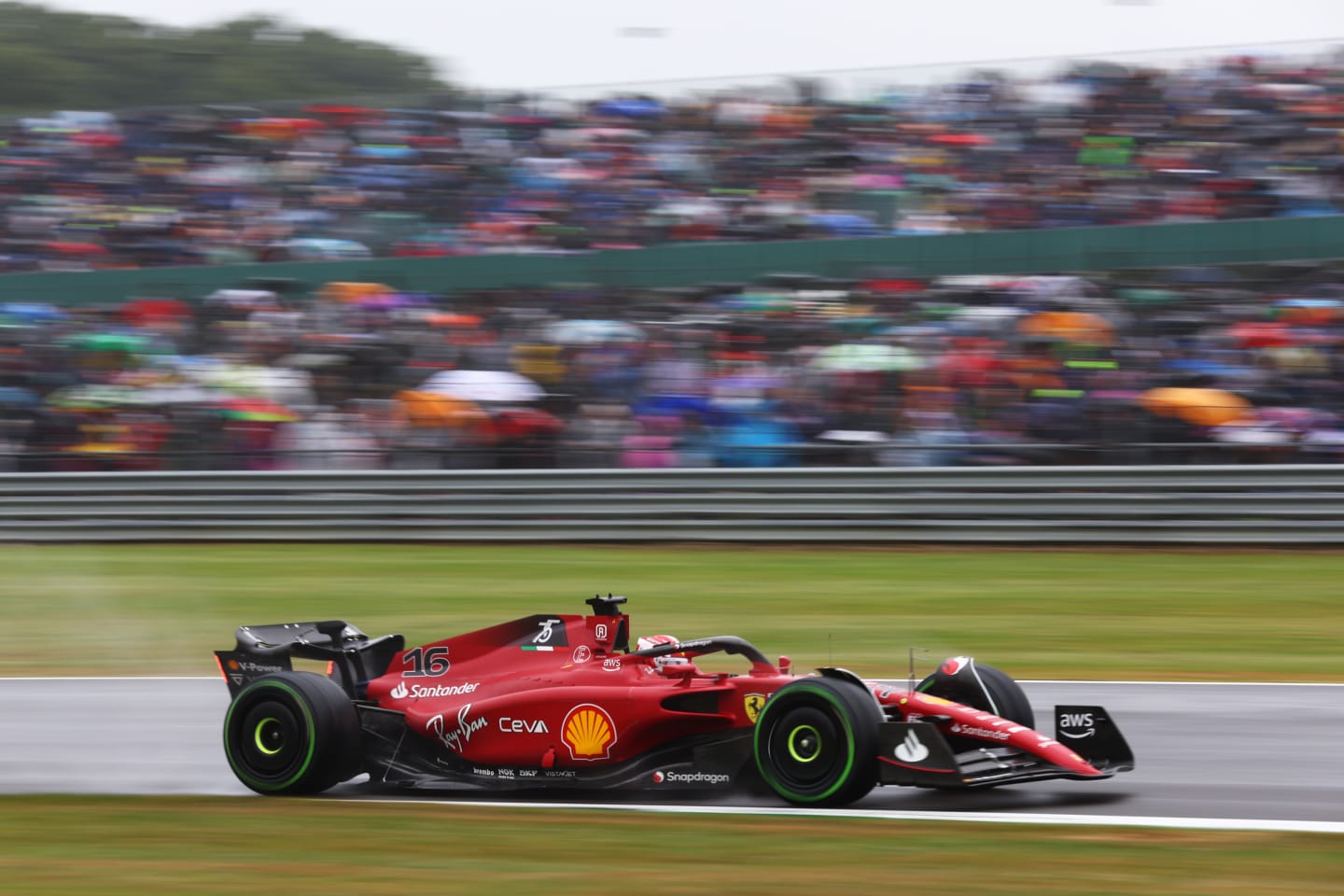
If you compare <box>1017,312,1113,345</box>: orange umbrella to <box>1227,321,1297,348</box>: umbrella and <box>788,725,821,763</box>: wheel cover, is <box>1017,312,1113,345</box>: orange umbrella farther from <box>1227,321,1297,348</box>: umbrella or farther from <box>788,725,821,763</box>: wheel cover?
<box>788,725,821,763</box>: wheel cover

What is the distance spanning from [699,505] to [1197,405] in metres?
3.91

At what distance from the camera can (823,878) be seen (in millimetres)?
4414

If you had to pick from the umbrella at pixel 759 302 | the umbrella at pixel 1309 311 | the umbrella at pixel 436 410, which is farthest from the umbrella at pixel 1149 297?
the umbrella at pixel 436 410

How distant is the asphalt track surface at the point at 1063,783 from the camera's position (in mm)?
5359

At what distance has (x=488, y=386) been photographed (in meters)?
13.9

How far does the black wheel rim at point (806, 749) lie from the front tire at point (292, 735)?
157cm

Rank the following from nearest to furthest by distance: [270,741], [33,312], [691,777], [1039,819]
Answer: [1039,819]
[691,777]
[270,741]
[33,312]

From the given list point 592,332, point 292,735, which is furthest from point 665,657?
point 592,332

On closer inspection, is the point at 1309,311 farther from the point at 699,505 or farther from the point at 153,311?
the point at 153,311

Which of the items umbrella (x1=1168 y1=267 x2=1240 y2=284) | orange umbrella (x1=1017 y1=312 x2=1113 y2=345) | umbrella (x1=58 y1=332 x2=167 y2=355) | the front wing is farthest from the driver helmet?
umbrella (x1=58 y1=332 x2=167 y2=355)

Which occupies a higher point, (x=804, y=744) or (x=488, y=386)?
(x=488, y=386)

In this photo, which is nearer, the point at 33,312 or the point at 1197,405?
the point at 1197,405

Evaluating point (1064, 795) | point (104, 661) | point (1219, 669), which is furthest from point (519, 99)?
point (1064, 795)

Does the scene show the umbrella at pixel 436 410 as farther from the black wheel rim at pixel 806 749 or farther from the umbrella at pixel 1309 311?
the black wheel rim at pixel 806 749
